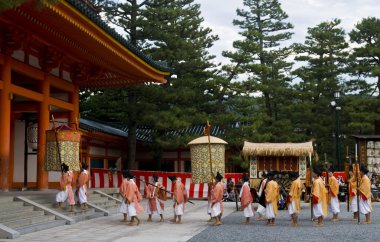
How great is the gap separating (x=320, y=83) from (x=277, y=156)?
43.8 feet

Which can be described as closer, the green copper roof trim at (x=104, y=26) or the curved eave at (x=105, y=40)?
the curved eave at (x=105, y=40)

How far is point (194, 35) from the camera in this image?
91.7 ft

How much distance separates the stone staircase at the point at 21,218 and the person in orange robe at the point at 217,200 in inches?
151

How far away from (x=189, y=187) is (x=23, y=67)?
12000mm

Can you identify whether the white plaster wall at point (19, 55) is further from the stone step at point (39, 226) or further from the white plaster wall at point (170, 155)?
the white plaster wall at point (170, 155)

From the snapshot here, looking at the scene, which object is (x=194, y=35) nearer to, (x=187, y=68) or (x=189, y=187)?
(x=187, y=68)

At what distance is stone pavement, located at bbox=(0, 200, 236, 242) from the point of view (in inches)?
414

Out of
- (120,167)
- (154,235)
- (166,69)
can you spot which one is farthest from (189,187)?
(154,235)

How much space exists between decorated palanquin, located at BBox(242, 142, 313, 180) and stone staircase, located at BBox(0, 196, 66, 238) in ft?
27.2

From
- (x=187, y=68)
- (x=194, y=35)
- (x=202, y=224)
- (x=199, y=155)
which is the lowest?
(x=202, y=224)

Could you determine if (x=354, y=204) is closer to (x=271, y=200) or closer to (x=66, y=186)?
(x=271, y=200)

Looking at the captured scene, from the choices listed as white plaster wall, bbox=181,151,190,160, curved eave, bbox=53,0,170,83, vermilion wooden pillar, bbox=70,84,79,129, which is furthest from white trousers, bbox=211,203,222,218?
white plaster wall, bbox=181,151,190,160

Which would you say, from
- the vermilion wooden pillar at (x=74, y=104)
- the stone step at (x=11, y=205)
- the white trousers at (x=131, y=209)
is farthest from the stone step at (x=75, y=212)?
the vermilion wooden pillar at (x=74, y=104)

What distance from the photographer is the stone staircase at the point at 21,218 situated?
11012 mm
